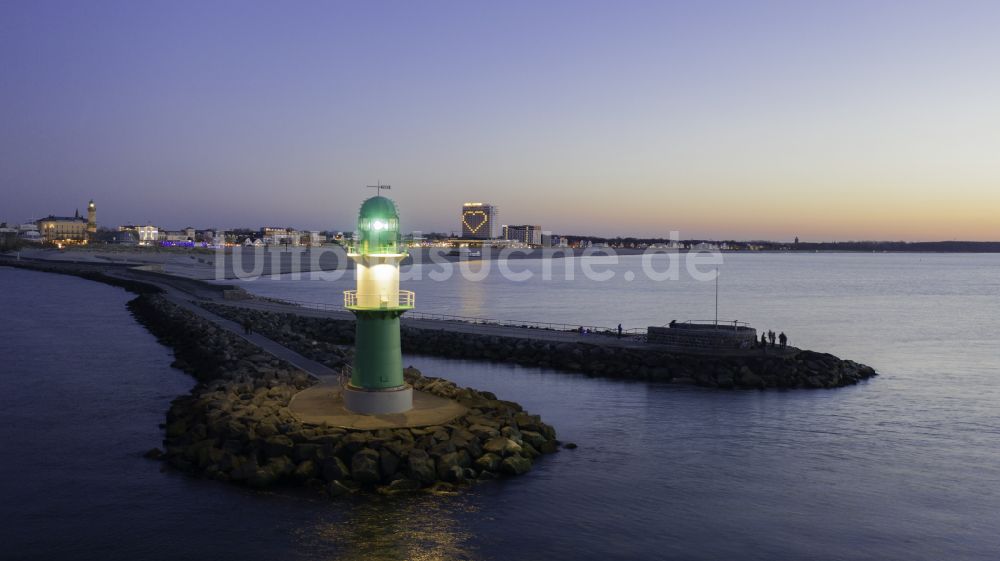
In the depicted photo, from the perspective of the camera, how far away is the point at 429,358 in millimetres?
30672

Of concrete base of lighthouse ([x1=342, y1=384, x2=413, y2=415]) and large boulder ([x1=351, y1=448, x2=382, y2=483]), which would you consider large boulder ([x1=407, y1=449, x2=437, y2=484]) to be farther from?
concrete base of lighthouse ([x1=342, y1=384, x2=413, y2=415])

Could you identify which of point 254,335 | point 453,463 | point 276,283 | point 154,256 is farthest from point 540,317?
point 154,256

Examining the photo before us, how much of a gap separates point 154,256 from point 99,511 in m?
127

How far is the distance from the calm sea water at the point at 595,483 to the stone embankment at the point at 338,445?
0.46 metres

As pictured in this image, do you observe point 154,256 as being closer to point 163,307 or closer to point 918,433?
point 163,307

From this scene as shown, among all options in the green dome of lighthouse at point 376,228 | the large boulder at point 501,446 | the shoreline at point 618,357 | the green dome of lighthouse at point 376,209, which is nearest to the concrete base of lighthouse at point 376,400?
the large boulder at point 501,446

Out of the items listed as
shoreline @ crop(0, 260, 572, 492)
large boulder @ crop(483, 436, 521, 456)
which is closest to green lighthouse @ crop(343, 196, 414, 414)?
shoreline @ crop(0, 260, 572, 492)

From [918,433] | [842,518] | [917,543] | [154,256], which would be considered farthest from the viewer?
[154,256]

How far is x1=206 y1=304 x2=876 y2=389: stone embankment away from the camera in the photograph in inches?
1006

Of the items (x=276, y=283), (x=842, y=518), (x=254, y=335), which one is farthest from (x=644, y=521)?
(x=276, y=283)

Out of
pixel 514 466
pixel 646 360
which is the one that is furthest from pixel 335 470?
pixel 646 360

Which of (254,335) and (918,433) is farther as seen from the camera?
(254,335)

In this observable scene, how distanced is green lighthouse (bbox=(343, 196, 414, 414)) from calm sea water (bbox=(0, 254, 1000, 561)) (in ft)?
8.83

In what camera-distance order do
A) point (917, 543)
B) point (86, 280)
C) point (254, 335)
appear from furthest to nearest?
point (86, 280), point (254, 335), point (917, 543)
